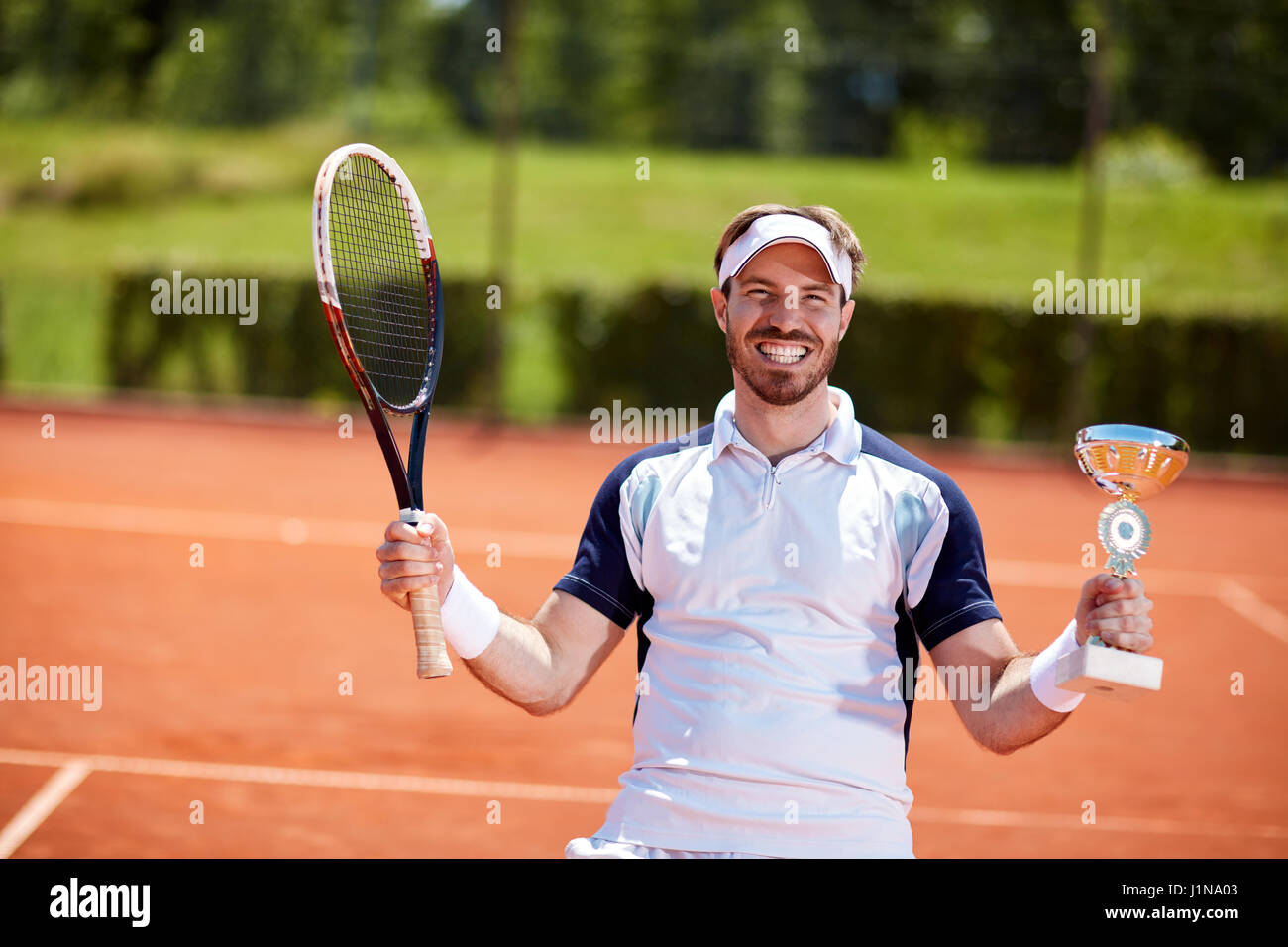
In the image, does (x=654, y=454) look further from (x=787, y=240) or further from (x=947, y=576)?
(x=947, y=576)

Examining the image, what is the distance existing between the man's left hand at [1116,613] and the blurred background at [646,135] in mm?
19587

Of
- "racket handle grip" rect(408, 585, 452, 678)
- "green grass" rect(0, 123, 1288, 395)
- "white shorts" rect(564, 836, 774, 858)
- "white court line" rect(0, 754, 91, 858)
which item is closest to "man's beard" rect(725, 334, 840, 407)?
"racket handle grip" rect(408, 585, 452, 678)

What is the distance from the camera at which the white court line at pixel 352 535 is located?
33.3 ft

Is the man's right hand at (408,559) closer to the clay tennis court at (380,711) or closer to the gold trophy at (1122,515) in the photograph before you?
the gold trophy at (1122,515)

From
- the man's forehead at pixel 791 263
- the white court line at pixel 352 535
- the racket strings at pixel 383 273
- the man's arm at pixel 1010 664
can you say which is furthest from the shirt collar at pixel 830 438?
the white court line at pixel 352 535

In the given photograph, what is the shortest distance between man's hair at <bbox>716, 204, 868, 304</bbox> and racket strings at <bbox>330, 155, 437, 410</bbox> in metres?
0.83

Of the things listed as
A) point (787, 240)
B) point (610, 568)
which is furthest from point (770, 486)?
point (787, 240)

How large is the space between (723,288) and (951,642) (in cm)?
89

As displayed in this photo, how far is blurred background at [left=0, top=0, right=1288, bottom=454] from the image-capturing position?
27000mm

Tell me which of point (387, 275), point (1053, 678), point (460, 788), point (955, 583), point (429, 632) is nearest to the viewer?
point (1053, 678)

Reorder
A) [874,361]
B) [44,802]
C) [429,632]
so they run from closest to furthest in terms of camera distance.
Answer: [429,632] → [44,802] → [874,361]

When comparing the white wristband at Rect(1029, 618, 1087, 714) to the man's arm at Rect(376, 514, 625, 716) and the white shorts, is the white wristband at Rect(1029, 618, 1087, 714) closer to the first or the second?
the white shorts

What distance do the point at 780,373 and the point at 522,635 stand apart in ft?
2.53

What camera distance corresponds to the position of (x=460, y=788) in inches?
221
